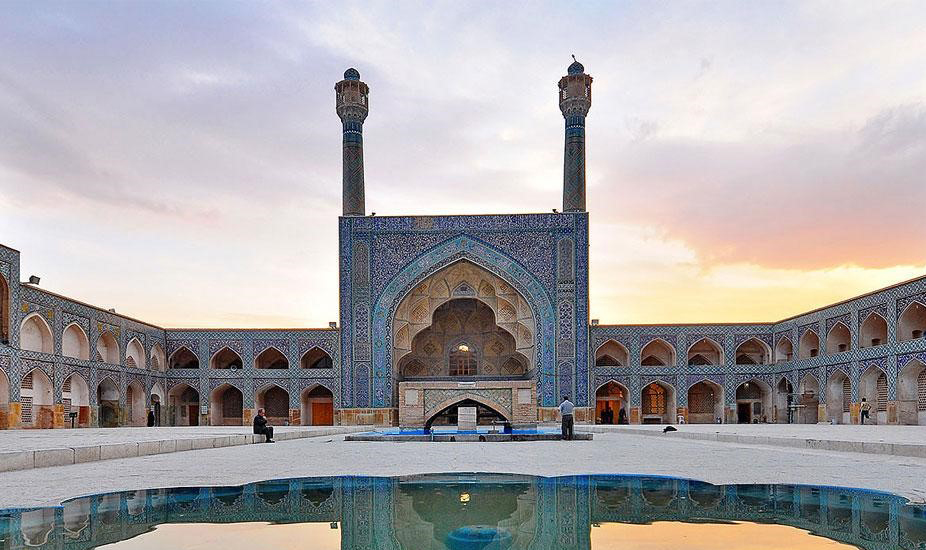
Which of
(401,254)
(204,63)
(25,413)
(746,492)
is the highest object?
(204,63)

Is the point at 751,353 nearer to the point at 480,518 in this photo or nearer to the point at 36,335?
the point at 36,335

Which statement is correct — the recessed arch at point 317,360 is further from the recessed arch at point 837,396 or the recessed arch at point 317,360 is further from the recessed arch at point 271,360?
the recessed arch at point 837,396

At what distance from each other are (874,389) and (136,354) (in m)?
19.3

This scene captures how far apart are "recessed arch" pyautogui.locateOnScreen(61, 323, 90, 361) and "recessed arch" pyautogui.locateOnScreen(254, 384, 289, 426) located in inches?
248

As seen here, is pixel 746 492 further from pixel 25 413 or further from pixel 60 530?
pixel 25 413

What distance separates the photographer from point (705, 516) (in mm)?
2943

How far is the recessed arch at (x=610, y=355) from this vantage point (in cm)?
2430

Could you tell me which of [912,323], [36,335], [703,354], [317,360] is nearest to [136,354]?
[36,335]

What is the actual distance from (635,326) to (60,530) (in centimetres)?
2155

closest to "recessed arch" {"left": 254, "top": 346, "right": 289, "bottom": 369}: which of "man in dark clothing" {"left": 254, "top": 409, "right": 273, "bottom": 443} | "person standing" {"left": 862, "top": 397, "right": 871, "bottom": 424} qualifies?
"man in dark clothing" {"left": 254, "top": 409, "right": 273, "bottom": 443}

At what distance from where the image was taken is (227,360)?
83.6ft

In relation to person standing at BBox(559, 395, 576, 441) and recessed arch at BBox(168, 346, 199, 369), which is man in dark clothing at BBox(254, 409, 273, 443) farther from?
recessed arch at BBox(168, 346, 199, 369)

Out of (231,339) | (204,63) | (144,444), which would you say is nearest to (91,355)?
(231,339)

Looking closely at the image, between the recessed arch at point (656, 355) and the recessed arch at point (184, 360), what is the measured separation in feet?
46.0
